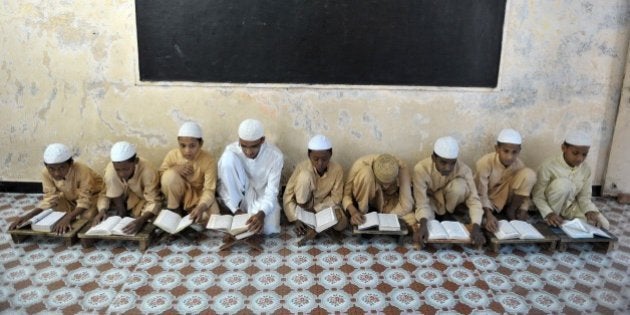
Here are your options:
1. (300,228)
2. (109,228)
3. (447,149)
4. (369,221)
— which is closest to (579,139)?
(447,149)

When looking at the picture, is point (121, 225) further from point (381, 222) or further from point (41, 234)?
point (381, 222)

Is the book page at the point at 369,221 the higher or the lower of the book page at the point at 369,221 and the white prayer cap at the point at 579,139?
the lower

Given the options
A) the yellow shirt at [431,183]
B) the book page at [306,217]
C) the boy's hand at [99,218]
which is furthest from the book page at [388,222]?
the boy's hand at [99,218]

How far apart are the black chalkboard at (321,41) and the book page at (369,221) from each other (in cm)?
136

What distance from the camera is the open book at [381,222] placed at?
3557 mm

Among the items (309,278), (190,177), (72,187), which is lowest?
(309,278)

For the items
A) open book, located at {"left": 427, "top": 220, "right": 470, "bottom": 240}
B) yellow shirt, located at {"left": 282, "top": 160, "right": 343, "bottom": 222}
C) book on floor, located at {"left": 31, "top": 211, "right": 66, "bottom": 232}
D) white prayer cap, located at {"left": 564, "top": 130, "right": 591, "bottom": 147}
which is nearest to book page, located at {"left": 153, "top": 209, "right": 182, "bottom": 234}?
book on floor, located at {"left": 31, "top": 211, "right": 66, "bottom": 232}

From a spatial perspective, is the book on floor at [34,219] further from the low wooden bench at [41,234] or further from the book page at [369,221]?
the book page at [369,221]

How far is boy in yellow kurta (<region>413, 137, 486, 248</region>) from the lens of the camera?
3628 millimetres

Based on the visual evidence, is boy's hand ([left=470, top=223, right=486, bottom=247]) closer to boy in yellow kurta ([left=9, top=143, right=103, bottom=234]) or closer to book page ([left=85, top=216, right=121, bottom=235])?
book page ([left=85, top=216, right=121, bottom=235])

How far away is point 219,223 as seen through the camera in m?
3.51

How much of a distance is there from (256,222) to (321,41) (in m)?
1.84

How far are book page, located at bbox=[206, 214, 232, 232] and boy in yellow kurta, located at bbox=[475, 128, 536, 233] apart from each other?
222 centimetres

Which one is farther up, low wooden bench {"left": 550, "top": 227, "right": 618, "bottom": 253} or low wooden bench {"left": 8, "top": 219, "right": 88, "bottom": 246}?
low wooden bench {"left": 550, "top": 227, "right": 618, "bottom": 253}
